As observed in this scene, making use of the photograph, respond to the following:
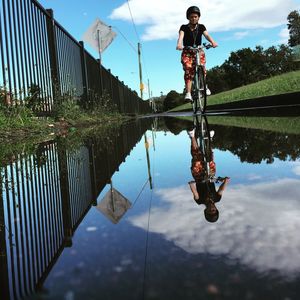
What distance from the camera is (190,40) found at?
845 cm

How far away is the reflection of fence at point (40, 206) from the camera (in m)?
1.17

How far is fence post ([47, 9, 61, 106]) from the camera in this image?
8.23 m

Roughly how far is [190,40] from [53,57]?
2.58m

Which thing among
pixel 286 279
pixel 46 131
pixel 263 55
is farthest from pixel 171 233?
pixel 263 55

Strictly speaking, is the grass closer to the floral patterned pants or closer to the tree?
the floral patterned pants

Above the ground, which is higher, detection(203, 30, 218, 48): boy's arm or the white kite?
the white kite

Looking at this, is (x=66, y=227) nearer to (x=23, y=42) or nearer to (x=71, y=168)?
(x=71, y=168)

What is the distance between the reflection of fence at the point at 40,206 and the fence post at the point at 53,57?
4340 mm

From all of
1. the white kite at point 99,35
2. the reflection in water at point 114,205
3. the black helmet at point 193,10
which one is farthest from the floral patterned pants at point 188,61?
the reflection in water at point 114,205

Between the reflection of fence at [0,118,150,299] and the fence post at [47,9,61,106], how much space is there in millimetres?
4340

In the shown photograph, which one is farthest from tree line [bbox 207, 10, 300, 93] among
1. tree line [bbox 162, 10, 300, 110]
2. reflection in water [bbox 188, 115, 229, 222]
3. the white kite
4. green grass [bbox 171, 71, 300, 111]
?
reflection in water [bbox 188, 115, 229, 222]

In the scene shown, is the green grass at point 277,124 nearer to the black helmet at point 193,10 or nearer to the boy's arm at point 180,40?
the boy's arm at point 180,40

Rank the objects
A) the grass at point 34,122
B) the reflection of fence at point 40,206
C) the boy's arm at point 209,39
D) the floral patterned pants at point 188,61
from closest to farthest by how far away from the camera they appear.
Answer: the reflection of fence at point 40,206
the grass at point 34,122
the boy's arm at point 209,39
the floral patterned pants at point 188,61

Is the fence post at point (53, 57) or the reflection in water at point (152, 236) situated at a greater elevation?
the fence post at point (53, 57)
